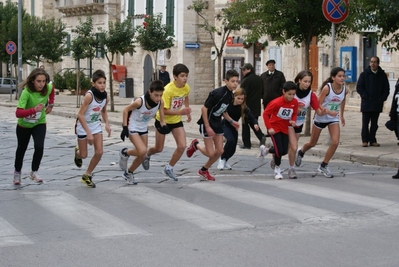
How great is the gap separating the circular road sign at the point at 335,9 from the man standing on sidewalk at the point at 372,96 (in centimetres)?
101

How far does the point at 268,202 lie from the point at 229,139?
308 centimetres

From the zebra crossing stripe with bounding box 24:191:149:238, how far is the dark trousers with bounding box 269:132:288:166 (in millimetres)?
3220

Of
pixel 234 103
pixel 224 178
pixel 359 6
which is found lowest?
pixel 224 178

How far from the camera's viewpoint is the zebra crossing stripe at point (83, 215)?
28.2 ft

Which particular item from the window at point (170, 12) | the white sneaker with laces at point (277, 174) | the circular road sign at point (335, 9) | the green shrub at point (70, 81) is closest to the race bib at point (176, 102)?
the white sneaker with laces at point (277, 174)

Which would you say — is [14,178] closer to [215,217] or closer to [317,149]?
[215,217]

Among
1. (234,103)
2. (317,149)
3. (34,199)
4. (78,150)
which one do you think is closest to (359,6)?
(317,149)

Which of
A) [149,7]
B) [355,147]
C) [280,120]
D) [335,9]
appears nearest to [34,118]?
[280,120]

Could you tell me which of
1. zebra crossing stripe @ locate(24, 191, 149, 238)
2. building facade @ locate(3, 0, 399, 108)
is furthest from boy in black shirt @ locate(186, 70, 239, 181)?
building facade @ locate(3, 0, 399, 108)

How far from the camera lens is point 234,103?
45.1 ft

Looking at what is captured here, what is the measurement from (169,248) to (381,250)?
1.83 metres

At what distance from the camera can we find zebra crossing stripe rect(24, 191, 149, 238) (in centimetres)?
859

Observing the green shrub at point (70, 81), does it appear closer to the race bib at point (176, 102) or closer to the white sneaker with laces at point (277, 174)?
the white sneaker with laces at point (277, 174)

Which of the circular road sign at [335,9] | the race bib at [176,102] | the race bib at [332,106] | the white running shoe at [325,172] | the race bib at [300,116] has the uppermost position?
the circular road sign at [335,9]
